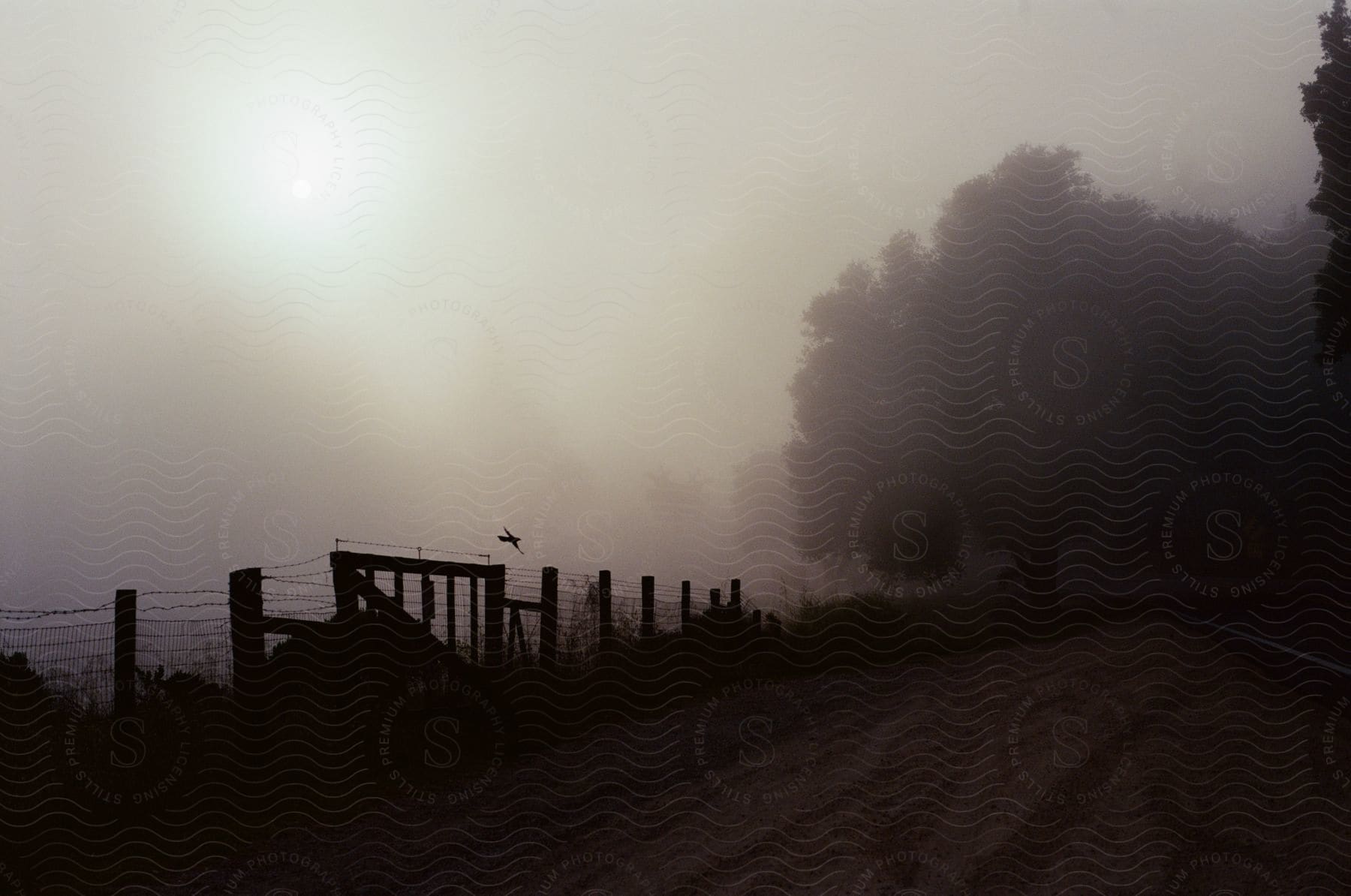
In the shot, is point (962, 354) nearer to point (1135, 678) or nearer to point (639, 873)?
point (1135, 678)

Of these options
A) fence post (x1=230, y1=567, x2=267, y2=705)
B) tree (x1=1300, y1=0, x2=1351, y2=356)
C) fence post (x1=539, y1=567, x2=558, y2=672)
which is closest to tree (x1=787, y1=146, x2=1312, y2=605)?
tree (x1=1300, y1=0, x2=1351, y2=356)

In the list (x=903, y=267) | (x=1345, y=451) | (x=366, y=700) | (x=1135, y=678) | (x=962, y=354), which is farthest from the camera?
(x=903, y=267)

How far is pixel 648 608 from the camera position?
13836 mm

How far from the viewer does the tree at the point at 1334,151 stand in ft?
62.4

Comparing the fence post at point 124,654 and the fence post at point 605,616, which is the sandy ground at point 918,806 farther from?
the fence post at point 124,654

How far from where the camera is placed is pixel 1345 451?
2095 centimetres

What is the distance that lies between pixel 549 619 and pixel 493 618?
943 mm

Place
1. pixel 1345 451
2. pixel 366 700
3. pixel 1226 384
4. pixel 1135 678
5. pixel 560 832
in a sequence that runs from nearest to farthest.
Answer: pixel 560 832 → pixel 366 700 → pixel 1135 678 → pixel 1345 451 → pixel 1226 384

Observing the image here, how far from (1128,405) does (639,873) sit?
82.9 feet

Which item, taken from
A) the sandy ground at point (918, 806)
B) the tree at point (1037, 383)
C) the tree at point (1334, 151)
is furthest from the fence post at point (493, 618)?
the tree at point (1334, 151)

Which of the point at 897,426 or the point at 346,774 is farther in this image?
the point at 897,426

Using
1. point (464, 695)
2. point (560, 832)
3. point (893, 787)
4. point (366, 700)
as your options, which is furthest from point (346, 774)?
point (893, 787)

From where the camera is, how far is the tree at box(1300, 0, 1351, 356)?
19016 mm

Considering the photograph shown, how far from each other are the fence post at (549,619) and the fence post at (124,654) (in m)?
4.86
